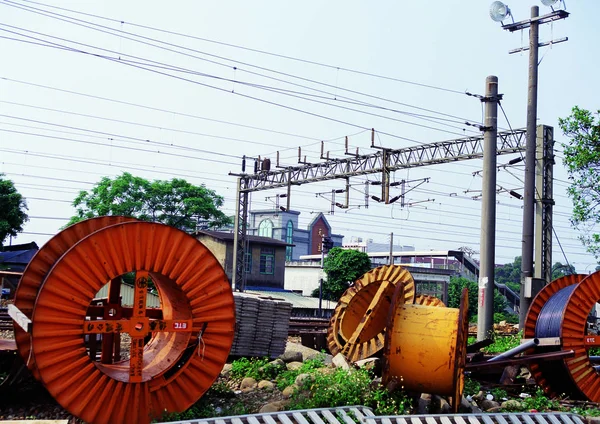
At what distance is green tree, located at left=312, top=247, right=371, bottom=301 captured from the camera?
46.9 m

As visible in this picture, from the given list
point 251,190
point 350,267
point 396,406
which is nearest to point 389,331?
point 396,406

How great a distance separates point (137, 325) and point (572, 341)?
7.50 m

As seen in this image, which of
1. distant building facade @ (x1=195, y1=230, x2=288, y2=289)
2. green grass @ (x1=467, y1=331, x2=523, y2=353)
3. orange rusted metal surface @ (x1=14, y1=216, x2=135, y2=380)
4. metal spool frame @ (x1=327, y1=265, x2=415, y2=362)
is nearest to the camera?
orange rusted metal surface @ (x1=14, y1=216, x2=135, y2=380)

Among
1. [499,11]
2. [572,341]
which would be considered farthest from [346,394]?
[499,11]

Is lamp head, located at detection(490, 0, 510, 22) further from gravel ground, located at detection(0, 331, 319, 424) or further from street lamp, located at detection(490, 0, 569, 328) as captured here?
gravel ground, located at detection(0, 331, 319, 424)

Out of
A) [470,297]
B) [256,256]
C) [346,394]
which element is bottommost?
[470,297]

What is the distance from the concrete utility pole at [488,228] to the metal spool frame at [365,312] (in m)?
4.83

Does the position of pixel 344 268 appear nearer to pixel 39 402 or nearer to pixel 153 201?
pixel 153 201

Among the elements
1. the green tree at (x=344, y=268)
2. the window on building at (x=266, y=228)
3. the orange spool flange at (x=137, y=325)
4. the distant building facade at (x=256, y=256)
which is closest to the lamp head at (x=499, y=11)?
the orange spool flange at (x=137, y=325)

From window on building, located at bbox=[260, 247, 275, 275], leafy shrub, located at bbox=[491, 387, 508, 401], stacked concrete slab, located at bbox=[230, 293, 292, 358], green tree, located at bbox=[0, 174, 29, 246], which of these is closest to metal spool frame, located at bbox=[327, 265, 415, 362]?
stacked concrete slab, located at bbox=[230, 293, 292, 358]

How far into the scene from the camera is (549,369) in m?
12.7

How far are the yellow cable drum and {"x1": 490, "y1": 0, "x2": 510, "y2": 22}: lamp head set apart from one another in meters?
13.1

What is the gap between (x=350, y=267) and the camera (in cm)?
4691

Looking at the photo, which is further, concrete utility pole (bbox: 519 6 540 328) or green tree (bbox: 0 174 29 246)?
green tree (bbox: 0 174 29 246)
